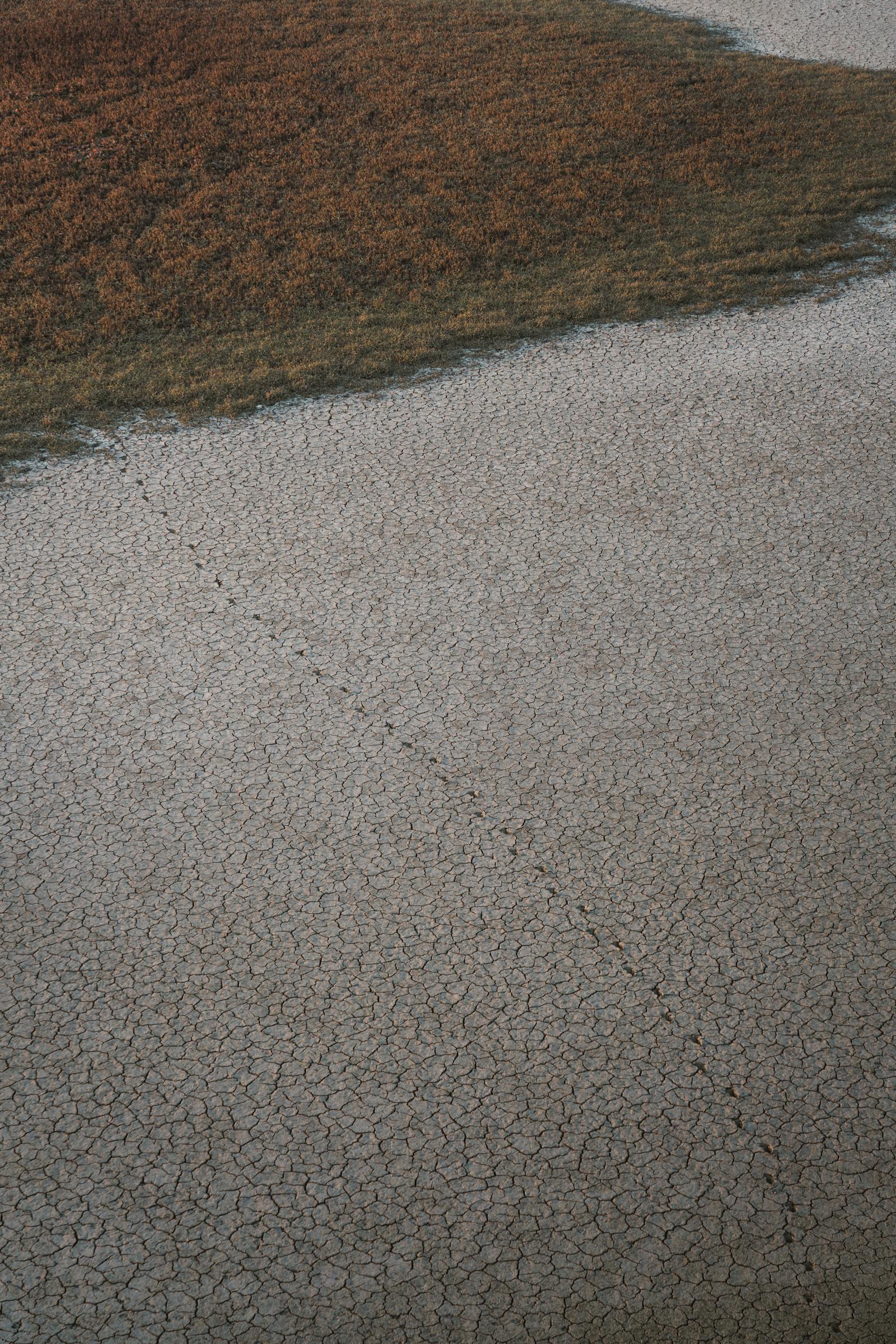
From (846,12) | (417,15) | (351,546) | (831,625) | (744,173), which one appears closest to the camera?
(831,625)

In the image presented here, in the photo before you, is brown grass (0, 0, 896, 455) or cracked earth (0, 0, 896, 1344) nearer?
cracked earth (0, 0, 896, 1344)

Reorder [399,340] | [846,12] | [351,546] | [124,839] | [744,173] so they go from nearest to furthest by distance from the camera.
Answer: [124,839]
[351,546]
[399,340]
[744,173]
[846,12]

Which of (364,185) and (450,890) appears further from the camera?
(364,185)

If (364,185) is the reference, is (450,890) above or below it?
below

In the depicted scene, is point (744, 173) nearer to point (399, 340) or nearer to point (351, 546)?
point (399, 340)

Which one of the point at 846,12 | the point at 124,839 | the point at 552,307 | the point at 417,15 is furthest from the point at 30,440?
the point at 846,12
